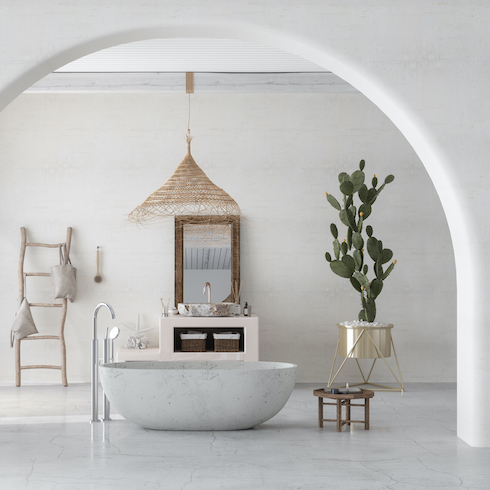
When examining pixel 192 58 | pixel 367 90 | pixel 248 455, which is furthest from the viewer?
pixel 192 58

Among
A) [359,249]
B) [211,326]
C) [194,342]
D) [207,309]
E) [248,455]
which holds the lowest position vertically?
[248,455]

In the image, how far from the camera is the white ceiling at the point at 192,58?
6.37m

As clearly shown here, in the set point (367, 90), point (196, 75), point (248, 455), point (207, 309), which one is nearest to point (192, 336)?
point (207, 309)

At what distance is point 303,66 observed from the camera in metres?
7.14

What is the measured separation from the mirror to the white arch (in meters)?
3.46

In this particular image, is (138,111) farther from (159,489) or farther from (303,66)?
(159,489)

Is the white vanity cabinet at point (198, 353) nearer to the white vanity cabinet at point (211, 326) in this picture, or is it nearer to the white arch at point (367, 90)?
the white vanity cabinet at point (211, 326)

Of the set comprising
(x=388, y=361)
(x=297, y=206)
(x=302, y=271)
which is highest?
(x=297, y=206)

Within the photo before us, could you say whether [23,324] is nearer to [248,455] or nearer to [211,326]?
[211,326]

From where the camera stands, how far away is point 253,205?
812cm

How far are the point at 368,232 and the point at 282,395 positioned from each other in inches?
113

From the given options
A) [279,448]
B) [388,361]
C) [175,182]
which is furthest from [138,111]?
[279,448]

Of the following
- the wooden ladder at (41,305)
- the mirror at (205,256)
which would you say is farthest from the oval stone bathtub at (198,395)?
the mirror at (205,256)

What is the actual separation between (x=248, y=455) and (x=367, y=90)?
264cm
